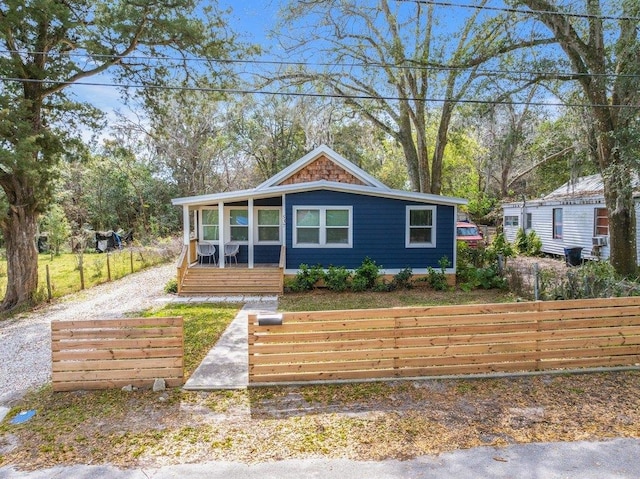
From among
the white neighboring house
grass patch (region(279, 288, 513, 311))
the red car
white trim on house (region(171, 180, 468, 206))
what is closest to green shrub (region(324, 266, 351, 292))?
grass patch (region(279, 288, 513, 311))

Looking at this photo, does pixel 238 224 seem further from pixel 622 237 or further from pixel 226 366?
pixel 622 237

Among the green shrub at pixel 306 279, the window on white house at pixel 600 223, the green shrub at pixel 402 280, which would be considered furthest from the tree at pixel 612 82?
the green shrub at pixel 306 279

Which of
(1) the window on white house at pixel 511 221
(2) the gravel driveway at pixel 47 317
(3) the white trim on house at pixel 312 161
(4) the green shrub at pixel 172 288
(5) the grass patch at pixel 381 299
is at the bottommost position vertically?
(2) the gravel driveway at pixel 47 317

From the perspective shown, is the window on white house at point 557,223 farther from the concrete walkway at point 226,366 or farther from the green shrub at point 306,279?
the concrete walkway at point 226,366

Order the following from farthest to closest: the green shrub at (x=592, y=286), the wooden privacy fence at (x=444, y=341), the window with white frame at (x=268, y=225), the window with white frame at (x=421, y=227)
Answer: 1. the window with white frame at (x=268, y=225)
2. the window with white frame at (x=421, y=227)
3. the green shrub at (x=592, y=286)
4. the wooden privacy fence at (x=444, y=341)

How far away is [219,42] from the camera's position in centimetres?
1105

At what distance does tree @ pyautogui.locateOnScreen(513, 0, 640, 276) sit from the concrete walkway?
924 cm

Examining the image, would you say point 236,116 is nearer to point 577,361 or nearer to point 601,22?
point 601,22

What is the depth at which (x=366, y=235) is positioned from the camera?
37.2ft

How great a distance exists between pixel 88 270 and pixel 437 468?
15.4 metres

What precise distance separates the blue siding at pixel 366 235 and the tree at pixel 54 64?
5.22 m

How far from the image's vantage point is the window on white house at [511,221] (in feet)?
66.7

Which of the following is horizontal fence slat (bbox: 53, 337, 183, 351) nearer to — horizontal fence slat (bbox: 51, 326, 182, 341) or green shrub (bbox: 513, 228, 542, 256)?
horizontal fence slat (bbox: 51, 326, 182, 341)

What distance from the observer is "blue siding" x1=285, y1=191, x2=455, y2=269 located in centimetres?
1127
